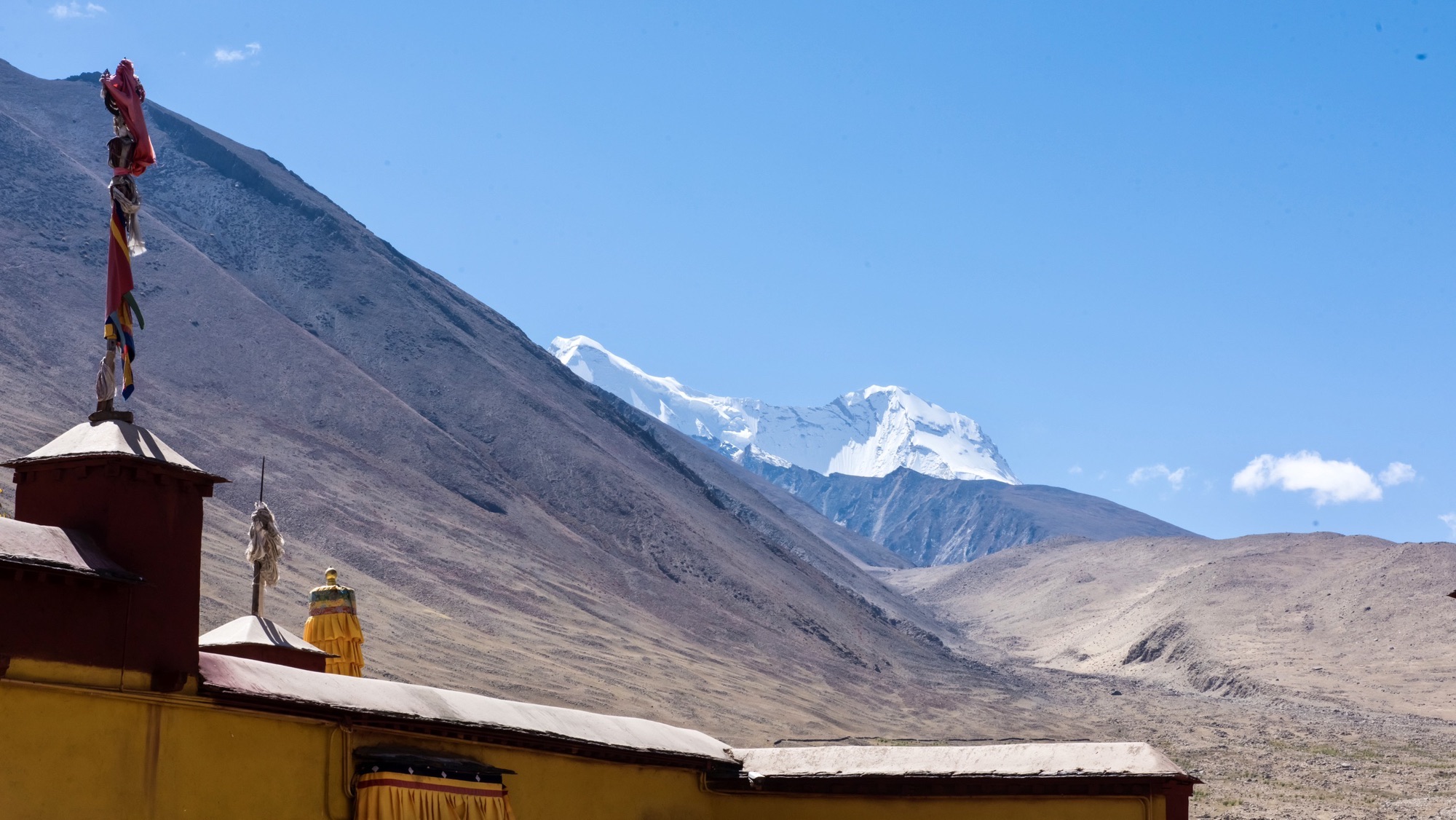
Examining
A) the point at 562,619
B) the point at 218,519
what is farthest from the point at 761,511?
the point at 218,519

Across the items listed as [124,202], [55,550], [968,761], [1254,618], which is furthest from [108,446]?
[1254,618]

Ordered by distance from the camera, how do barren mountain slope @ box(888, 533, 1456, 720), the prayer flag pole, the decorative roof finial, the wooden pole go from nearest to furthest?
the prayer flag pole → the wooden pole → the decorative roof finial → barren mountain slope @ box(888, 533, 1456, 720)

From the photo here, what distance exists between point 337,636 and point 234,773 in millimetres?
7862

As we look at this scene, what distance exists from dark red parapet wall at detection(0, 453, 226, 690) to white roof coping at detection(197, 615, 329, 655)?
5474 millimetres

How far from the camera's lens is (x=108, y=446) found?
9.95m

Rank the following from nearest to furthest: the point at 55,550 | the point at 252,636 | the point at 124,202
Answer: the point at 55,550
the point at 124,202
the point at 252,636

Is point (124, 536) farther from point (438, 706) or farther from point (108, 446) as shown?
point (438, 706)

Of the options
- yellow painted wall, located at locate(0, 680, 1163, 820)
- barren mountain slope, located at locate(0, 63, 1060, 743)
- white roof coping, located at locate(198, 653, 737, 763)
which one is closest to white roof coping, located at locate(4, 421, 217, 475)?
white roof coping, located at locate(198, 653, 737, 763)

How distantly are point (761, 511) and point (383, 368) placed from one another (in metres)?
42.8

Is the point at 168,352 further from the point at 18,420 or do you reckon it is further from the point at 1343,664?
the point at 1343,664

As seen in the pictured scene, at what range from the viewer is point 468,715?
11.8m

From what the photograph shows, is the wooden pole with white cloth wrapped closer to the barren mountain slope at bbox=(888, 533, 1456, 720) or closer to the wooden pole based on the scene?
the wooden pole

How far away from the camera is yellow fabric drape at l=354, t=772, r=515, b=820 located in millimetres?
10812

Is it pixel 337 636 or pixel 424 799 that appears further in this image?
pixel 337 636
